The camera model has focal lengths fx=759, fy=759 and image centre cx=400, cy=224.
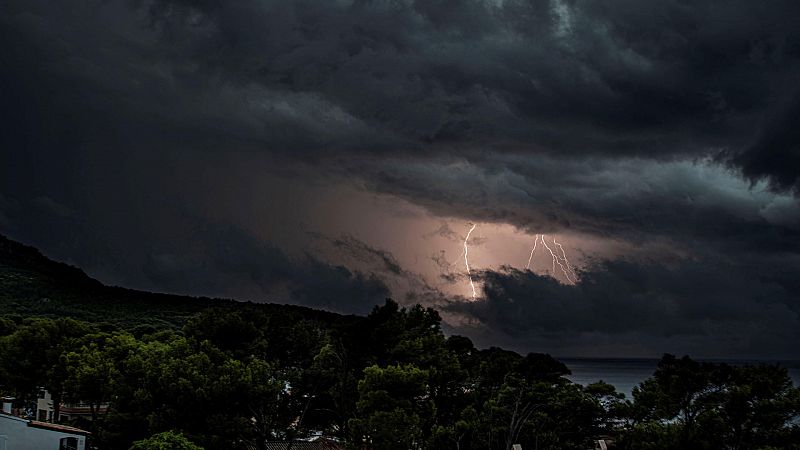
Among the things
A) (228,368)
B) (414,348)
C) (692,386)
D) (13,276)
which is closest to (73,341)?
(228,368)

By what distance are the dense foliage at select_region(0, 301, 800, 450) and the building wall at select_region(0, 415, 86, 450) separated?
203 inches

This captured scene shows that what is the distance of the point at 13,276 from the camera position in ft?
447

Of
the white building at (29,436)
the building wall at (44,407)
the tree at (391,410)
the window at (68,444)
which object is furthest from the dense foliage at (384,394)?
the building wall at (44,407)

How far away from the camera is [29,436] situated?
31375 millimetres

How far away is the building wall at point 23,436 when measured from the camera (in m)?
31.1

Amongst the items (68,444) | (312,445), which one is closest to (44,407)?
(312,445)

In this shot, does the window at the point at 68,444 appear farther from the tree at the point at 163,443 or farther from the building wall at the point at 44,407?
the building wall at the point at 44,407

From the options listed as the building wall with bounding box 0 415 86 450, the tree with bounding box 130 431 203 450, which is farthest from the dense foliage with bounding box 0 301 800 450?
the tree with bounding box 130 431 203 450

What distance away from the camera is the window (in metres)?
31.4

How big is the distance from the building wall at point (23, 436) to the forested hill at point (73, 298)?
69.0 metres

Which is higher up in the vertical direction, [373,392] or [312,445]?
[373,392]

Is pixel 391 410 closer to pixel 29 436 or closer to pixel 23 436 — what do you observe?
pixel 29 436

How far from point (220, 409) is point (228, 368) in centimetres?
203

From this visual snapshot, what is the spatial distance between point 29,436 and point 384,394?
50.3 ft
